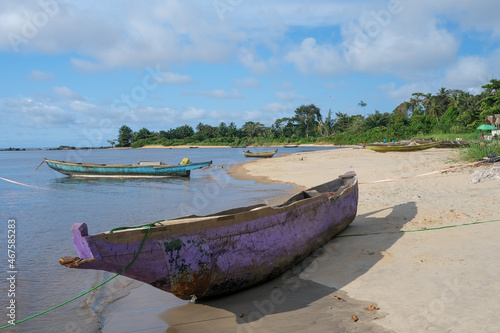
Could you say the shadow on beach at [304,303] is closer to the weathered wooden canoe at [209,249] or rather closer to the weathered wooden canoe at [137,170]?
the weathered wooden canoe at [209,249]

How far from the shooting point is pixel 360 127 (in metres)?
70.9

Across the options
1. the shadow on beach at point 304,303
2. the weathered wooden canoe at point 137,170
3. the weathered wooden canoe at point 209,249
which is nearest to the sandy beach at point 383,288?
the shadow on beach at point 304,303

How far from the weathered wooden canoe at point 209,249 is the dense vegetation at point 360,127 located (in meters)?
33.4

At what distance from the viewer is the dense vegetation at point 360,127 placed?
42.9m

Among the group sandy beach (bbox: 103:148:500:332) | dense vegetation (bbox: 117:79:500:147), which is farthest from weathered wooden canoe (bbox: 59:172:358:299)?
dense vegetation (bbox: 117:79:500:147)

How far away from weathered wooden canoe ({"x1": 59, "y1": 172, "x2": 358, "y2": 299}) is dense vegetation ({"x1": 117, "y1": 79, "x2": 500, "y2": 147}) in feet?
110

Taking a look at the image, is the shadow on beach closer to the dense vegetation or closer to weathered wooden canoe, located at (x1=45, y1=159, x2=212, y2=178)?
weathered wooden canoe, located at (x1=45, y1=159, x2=212, y2=178)

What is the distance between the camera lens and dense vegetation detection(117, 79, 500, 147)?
4291 centimetres

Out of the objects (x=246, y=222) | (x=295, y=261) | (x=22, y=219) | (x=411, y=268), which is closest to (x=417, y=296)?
(x=411, y=268)

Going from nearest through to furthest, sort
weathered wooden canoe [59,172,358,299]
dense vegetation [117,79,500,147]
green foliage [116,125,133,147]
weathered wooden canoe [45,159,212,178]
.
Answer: weathered wooden canoe [59,172,358,299] < weathered wooden canoe [45,159,212,178] < dense vegetation [117,79,500,147] < green foliage [116,125,133,147]

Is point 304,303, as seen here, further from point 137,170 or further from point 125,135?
point 125,135

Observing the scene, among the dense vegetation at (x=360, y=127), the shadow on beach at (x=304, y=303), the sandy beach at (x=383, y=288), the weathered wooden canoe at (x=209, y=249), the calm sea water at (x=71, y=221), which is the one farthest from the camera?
the dense vegetation at (x=360, y=127)

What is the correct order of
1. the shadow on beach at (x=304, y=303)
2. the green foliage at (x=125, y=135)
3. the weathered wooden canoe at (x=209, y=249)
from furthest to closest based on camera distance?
the green foliage at (x=125, y=135) < the shadow on beach at (x=304, y=303) < the weathered wooden canoe at (x=209, y=249)

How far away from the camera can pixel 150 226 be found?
3596mm
